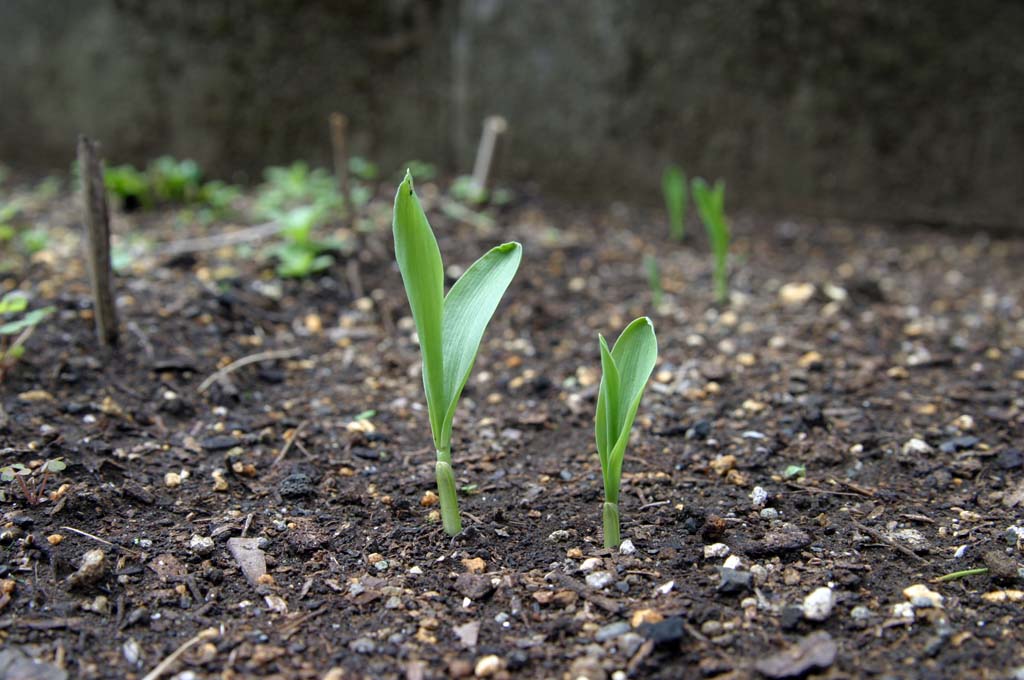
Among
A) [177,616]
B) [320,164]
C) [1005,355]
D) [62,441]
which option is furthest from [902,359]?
[320,164]

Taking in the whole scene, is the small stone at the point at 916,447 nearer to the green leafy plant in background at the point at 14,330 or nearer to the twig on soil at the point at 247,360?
the twig on soil at the point at 247,360

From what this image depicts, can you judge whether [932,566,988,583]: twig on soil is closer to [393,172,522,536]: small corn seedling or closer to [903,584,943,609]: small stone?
[903,584,943,609]: small stone

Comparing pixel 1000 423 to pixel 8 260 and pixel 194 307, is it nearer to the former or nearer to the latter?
pixel 194 307

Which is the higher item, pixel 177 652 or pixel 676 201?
pixel 676 201

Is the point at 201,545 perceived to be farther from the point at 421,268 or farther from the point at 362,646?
the point at 421,268

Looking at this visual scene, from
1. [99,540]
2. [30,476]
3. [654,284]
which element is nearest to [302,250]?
[654,284]

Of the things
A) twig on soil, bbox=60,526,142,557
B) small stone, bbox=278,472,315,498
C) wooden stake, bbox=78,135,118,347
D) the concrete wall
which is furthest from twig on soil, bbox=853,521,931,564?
the concrete wall

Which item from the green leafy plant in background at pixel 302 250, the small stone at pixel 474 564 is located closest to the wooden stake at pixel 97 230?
the green leafy plant in background at pixel 302 250
